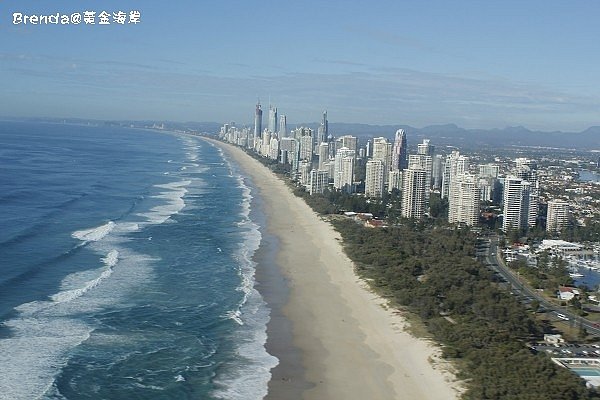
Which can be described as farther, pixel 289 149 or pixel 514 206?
pixel 289 149

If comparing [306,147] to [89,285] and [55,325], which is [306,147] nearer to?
[89,285]

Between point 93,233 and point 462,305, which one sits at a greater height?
point 93,233

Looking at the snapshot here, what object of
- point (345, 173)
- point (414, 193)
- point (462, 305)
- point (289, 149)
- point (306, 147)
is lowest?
point (462, 305)

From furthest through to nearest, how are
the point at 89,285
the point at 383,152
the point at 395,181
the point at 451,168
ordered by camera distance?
the point at 383,152 < the point at 451,168 < the point at 395,181 < the point at 89,285

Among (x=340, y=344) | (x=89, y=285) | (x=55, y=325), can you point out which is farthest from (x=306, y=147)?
(x=55, y=325)

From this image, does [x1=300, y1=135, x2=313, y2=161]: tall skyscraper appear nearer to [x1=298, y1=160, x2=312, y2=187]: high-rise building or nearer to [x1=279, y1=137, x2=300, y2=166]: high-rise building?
[x1=279, y1=137, x2=300, y2=166]: high-rise building

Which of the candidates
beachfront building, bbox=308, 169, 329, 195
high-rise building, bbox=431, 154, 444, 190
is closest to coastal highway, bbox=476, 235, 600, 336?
beachfront building, bbox=308, 169, 329, 195

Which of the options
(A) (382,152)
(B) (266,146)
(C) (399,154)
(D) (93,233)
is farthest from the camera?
(B) (266,146)
